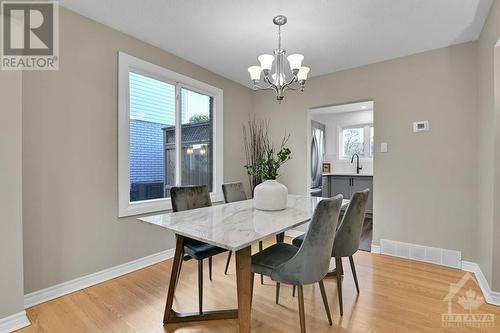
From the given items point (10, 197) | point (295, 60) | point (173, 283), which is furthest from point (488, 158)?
point (10, 197)

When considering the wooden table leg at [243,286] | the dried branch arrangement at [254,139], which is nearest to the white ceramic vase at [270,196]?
the wooden table leg at [243,286]

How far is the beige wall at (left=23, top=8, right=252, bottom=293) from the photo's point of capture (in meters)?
2.01

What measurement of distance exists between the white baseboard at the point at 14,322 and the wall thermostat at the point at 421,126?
4.08 metres

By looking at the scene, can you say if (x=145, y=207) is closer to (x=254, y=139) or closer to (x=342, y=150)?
(x=254, y=139)

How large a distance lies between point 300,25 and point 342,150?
4.29m

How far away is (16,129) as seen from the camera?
174cm

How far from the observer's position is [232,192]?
113 inches

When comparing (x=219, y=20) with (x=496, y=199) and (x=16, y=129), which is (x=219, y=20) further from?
(x=496, y=199)

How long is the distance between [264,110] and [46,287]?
361 cm

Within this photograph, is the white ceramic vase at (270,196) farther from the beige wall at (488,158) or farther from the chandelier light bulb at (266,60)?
the beige wall at (488,158)

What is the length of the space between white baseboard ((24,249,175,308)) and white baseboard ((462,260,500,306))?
3.17 m

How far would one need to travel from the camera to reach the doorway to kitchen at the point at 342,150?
5477 mm

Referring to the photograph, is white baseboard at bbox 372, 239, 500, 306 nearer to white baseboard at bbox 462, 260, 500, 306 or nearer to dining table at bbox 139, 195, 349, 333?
white baseboard at bbox 462, 260, 500, 306

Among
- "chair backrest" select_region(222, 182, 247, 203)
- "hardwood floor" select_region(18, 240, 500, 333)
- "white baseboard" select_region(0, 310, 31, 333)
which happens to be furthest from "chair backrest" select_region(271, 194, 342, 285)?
"white baseboard" select_region(0, 310, 31, 333)
